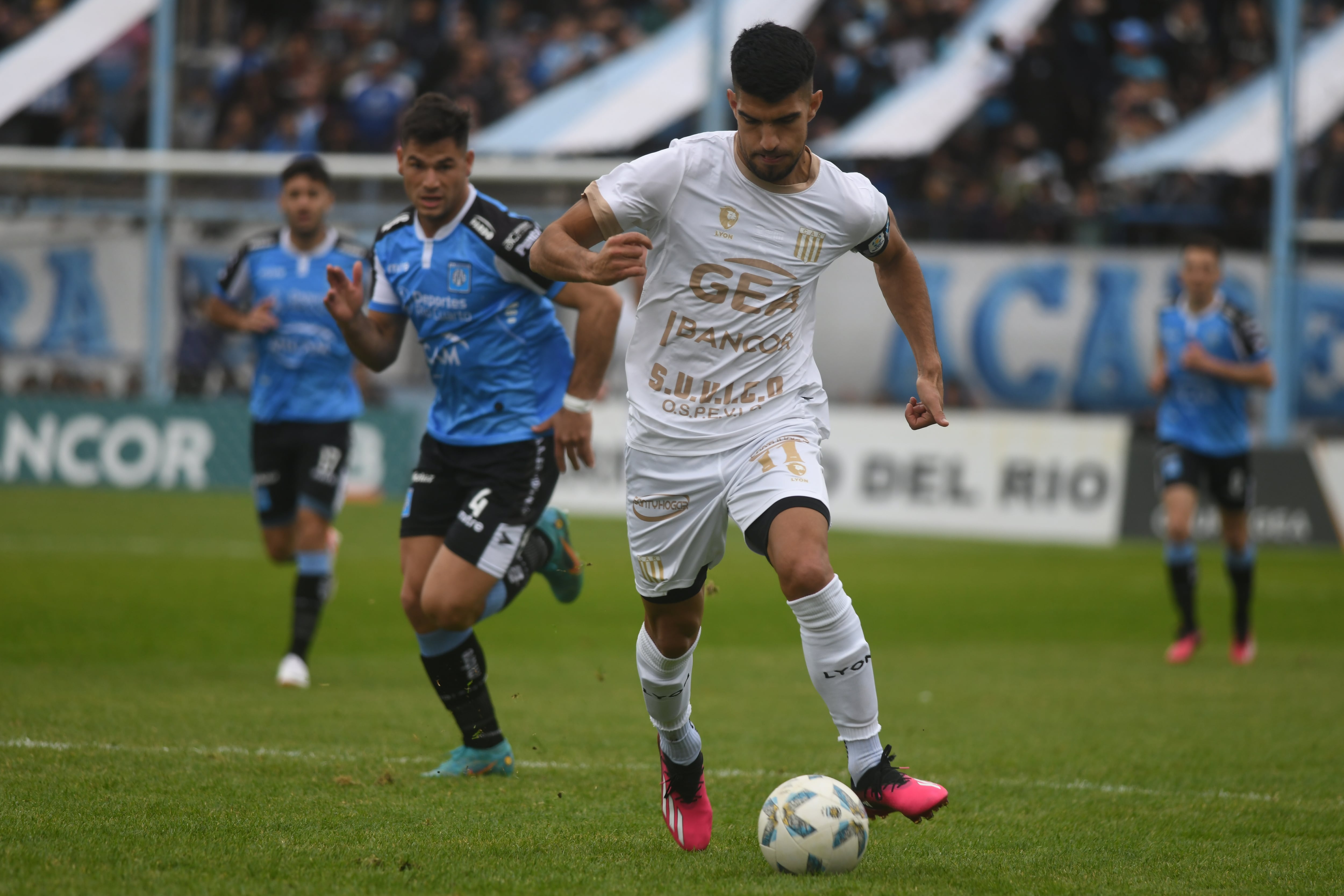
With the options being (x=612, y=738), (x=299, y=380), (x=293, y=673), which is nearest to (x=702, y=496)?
(x=612, y=738)

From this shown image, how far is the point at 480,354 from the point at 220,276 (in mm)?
3474

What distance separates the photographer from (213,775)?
5656mm

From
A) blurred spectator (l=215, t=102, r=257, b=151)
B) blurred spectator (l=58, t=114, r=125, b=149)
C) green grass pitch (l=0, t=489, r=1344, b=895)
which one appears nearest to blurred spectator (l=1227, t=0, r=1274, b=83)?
green grass pitch (l=0, t=489, r=1344, b=895)

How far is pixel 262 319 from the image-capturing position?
28.9 ft

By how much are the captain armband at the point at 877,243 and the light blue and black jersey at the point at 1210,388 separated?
19.3ft

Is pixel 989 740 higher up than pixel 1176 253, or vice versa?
pixel 1176 253

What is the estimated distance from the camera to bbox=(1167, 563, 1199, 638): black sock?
409 inches

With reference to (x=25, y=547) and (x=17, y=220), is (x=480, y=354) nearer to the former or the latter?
(x=25, y=547)

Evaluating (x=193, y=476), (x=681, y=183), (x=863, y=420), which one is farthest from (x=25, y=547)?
(x=681, y=183)

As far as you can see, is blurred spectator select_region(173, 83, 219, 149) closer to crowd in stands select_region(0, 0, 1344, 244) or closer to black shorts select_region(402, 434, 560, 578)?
crowd in stands select_region(0, 0, 1344, 244)

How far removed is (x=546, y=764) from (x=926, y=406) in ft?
7.75

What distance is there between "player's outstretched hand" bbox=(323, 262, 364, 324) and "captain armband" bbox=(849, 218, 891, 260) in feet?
6.29

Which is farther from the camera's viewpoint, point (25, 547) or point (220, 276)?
point (25, 547)

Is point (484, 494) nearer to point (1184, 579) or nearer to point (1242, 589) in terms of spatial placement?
point (1184, 579)
